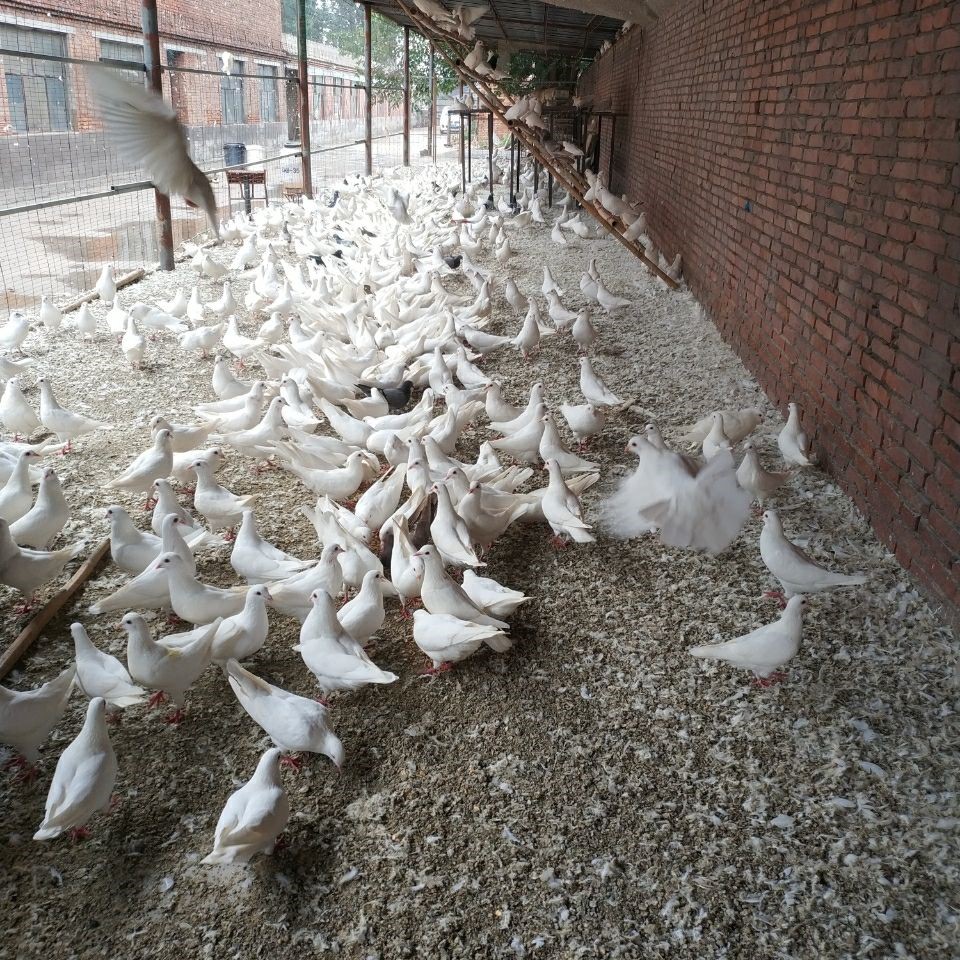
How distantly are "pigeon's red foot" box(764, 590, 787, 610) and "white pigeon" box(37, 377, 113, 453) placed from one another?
146 inches

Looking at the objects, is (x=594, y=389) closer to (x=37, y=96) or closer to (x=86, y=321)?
(x=86, y=321)

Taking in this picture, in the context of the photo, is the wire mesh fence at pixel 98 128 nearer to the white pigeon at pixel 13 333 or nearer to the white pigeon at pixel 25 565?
the white pigeon at pixel 13 333

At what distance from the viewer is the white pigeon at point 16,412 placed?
4773mm

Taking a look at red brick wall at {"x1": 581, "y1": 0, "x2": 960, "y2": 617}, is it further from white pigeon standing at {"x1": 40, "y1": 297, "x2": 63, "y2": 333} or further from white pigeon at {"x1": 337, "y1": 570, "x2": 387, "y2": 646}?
white pigeon standing at {"x1": 40, "y1": 297, "x2": 63, "y2": 333}

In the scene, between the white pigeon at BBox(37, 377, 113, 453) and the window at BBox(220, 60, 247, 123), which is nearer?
the white pigeon at BBox(37, 377, 113, 453)

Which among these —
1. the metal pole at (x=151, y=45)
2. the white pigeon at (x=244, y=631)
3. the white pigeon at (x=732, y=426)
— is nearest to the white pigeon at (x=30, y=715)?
the white pigeon at (x=244, y=631)

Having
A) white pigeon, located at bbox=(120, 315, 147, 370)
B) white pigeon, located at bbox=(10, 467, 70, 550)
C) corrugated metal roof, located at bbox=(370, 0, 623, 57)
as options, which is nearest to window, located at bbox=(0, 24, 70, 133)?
white pigeon, located at bbox=(120, 315, 147, 370)

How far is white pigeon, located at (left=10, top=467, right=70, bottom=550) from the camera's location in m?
3.56

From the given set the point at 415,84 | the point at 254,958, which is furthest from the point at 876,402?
the point at 415,84

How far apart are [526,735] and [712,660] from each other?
804mm

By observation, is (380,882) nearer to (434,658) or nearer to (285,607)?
(434,658)

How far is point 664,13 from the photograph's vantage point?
1071 cm

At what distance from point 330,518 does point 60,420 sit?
2.13 meters

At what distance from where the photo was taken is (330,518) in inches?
140
